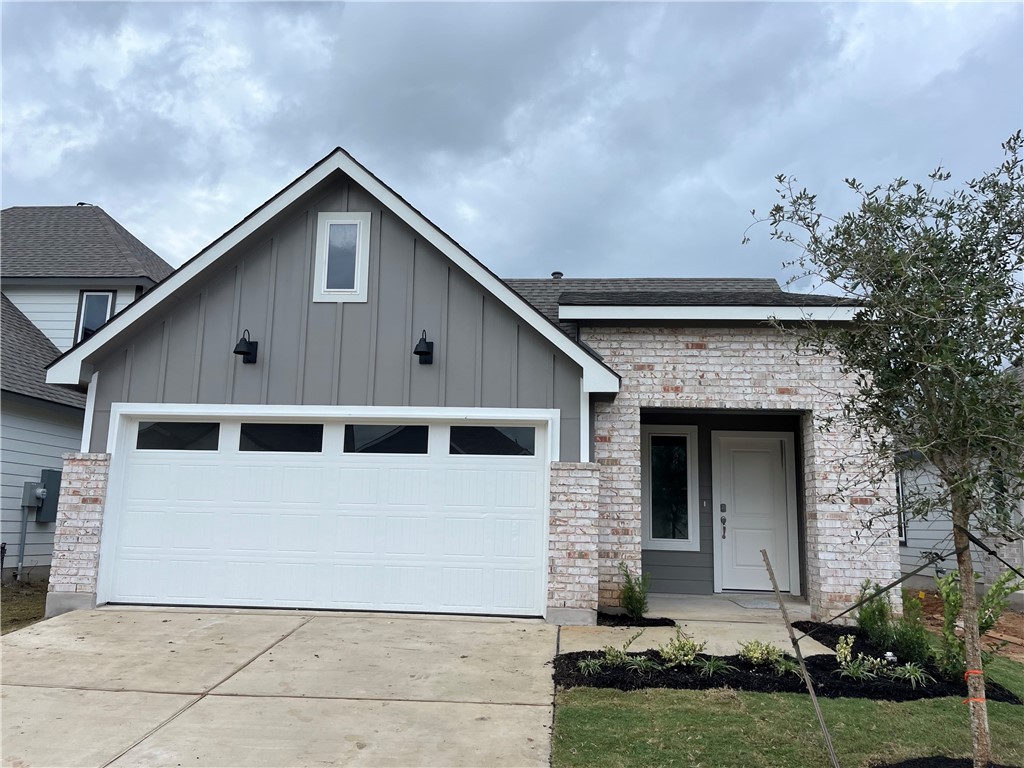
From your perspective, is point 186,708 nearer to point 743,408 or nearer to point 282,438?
point 282,438

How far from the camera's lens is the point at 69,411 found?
11.7 m

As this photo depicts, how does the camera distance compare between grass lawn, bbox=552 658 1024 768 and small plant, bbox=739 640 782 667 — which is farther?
small plant, bbox=739 640 782 667

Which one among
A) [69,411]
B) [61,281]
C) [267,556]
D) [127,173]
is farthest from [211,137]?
[267,556]

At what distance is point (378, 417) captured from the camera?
26.8 feet

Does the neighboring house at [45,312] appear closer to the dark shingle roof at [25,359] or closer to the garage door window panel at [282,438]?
the dark shingle roof at [25,359]

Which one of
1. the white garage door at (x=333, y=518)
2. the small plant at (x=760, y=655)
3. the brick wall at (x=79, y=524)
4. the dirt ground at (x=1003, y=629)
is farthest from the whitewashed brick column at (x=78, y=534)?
the dirt ground at (x=1003, y=629)

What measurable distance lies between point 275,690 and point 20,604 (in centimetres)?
604

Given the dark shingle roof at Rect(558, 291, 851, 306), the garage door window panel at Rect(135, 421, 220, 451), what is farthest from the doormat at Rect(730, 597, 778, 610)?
the garage door window panel at Rect(135, 421, 220, 451)

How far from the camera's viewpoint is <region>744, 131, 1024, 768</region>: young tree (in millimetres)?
3424

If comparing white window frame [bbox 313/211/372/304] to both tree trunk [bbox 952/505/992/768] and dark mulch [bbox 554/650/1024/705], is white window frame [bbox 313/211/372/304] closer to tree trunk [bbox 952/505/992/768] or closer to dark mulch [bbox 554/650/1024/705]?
dark mulch [bbox 554/650/1024/705]

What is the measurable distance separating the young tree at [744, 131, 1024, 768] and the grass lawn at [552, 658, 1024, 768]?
0.95 m

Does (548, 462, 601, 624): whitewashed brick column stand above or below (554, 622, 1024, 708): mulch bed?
above

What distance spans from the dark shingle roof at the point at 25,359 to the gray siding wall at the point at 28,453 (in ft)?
0.61

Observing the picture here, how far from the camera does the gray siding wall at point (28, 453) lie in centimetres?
1062
